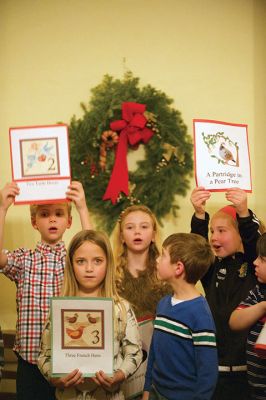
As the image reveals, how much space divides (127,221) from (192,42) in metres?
1.60

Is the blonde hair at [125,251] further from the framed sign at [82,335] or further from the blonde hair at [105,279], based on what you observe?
the framed sign at [82,335]

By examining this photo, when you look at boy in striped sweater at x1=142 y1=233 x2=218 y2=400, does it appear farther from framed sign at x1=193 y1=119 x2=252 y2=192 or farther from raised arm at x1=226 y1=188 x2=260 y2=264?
framed sign at x1=193 y1=119 x2=252 y2=192

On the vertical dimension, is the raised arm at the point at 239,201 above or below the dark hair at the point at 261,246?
above

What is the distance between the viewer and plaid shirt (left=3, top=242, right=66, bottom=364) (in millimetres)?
2598

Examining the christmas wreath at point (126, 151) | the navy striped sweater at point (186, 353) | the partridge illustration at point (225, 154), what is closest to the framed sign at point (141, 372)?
the navy striped sweater at point (186, 353)

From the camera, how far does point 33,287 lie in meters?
2.65

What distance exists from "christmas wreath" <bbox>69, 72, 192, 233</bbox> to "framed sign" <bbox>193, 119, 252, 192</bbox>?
0.94m

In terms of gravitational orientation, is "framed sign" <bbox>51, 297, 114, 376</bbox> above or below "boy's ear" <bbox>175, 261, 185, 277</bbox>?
below

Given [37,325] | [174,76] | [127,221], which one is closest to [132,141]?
[174,76]

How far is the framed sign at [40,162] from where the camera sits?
2688 mm

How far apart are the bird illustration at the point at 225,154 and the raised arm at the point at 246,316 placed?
733mm

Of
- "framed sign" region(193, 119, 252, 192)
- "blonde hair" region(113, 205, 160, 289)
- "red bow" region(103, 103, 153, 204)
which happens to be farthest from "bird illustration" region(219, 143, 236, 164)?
"red bow" region(103, 103, 153, 204)

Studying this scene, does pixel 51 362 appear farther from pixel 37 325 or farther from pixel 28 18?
pixel 28 18

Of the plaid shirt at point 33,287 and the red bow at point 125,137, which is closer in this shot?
the plaid shirt at point 33,287
